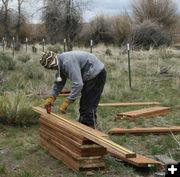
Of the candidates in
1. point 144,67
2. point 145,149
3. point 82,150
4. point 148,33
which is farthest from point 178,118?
point 148,33

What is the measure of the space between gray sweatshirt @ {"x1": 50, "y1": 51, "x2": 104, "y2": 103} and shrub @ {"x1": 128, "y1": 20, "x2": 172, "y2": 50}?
15.0 metres

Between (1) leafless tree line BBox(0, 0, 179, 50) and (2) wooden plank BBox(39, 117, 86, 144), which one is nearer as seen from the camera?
(2) wooden plank BBox(39, 117, 86, 144)

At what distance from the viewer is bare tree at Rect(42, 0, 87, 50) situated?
1833 centimetres

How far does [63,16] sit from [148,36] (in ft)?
19.2

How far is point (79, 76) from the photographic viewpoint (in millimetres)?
4352

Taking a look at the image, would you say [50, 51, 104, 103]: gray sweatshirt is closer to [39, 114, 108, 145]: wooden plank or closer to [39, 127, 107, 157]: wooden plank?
[39, 114, 108, 145]: wooden plank

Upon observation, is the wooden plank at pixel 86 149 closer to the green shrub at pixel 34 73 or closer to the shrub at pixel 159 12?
the green shrub at pixel 34 73

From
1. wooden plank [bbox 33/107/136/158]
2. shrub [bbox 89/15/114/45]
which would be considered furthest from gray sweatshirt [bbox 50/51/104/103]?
shrub [bbox 89/15/114/45]

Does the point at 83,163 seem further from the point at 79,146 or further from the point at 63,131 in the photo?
the point at 63,131

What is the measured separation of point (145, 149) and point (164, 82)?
23.4 ft

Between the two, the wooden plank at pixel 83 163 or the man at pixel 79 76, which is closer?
the wooden plank at pixel 83 163

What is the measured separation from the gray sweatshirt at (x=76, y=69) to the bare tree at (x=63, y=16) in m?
13.2

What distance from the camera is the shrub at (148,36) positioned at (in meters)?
20.1

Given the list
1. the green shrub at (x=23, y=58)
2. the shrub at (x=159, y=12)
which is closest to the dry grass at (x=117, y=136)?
the green shrub at (x=23, y=58)
